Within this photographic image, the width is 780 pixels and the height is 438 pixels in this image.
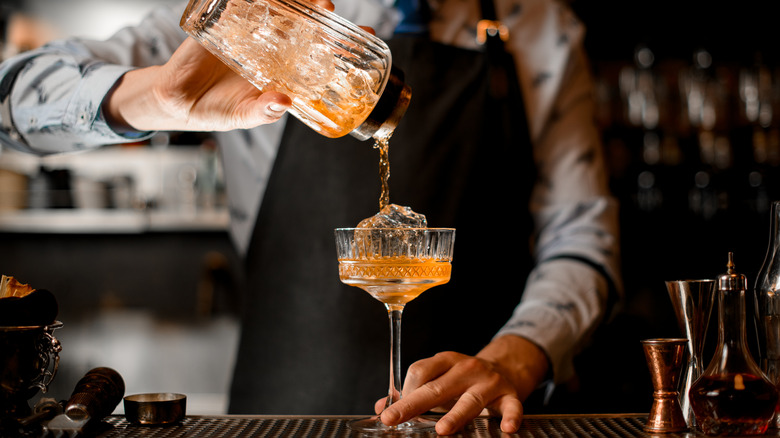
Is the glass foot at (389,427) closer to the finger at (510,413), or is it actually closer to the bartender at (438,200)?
the finger at (510,413)

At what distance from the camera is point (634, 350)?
2.10 meters

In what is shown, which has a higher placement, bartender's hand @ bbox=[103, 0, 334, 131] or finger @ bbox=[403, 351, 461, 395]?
bartender's hand @ bbox=[103, 0, 334, 131]

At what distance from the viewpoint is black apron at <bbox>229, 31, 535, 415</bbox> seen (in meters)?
1.50

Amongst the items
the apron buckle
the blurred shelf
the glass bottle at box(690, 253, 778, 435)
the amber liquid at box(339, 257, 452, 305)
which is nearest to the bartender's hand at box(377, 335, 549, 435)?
the amber liquid at box(339, 257, 452, 305)

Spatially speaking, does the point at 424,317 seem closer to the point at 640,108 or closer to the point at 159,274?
the point at 640,108

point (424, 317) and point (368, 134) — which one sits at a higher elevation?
point (368, 134)

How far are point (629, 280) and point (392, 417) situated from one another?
7.66 ft

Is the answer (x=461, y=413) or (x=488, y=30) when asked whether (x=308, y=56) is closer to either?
(x=461, y=413)

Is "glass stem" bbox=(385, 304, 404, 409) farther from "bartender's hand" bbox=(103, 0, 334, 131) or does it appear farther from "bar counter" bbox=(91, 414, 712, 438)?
"bartender's hand" bbox=(103, 0, 334, 131)

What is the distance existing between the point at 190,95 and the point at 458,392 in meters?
0.55

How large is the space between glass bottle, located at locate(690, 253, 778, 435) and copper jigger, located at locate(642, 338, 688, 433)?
24 mm

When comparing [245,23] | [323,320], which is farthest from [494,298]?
[245,23]

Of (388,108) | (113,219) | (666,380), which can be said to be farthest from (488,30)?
(113,219)

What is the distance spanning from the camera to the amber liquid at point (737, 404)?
0.83 meters
